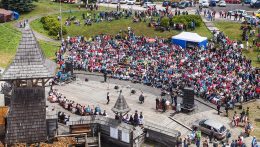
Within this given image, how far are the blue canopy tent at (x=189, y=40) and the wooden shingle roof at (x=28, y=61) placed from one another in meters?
37.4

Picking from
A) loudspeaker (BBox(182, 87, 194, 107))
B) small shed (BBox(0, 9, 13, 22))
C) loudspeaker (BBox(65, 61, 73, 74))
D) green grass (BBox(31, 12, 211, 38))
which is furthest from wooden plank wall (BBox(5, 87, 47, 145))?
small shed (BBox(0, 9, 13, 22))

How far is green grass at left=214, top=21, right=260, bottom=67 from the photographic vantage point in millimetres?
62606

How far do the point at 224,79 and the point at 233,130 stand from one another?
1145 centimetres

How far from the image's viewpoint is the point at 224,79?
169 feet

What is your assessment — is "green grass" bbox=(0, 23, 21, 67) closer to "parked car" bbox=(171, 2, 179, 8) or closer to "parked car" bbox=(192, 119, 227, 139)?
"parked car" bbox=(192, 119, 227, 139)

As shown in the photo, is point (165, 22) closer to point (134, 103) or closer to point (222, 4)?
point (222, 4)

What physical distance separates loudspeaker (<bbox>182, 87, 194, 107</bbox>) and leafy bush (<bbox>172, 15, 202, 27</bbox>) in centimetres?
3150

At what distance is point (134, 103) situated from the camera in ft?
154

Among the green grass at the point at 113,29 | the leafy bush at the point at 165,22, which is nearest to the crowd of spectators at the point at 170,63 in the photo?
the green grass at the point at 113,29

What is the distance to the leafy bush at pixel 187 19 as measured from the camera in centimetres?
7400

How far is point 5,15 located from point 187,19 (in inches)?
1192

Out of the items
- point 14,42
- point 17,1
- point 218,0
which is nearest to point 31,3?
point 17,1

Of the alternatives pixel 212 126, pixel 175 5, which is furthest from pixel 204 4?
pixel 212 126

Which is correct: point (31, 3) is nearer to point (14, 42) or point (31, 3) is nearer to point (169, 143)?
point (14, 42)
